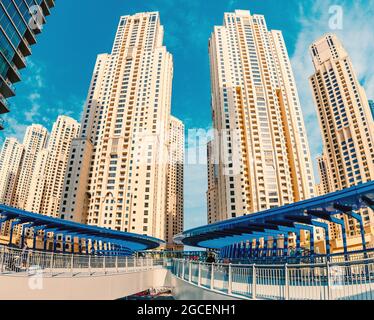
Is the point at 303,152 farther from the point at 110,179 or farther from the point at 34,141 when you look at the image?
the point at 34,141

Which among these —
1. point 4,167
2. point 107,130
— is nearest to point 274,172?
point 107,130

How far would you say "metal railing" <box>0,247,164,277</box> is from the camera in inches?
402

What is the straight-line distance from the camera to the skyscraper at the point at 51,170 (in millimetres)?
116750

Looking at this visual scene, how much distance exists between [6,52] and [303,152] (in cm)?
7717

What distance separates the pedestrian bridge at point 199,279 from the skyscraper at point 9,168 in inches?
4870

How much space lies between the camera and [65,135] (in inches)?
4919

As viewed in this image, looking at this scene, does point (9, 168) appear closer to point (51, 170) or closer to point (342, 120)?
point (51, 170)

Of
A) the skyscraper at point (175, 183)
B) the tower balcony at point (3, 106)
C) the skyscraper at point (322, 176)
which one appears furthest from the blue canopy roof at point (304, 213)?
the skyscraper at point (322, 176)

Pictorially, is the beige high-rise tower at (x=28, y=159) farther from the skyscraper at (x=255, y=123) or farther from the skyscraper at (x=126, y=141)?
the skyscraper at (x=255, y=123)

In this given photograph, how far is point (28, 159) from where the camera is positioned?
12825 cm

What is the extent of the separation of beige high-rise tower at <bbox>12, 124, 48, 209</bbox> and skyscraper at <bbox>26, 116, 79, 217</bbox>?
5.35m

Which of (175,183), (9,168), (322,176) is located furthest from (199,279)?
(9,168)

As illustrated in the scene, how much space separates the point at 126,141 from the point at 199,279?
81.5m

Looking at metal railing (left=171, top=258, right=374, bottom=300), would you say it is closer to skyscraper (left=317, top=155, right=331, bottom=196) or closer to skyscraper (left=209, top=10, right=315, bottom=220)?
skyscraper (left=209, top=10, right=315, bottom=220)
